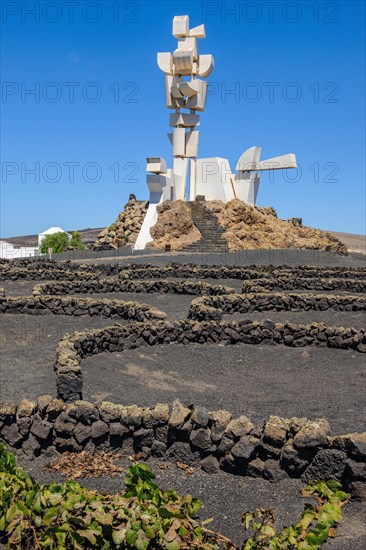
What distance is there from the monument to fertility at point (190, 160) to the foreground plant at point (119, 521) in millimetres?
45204

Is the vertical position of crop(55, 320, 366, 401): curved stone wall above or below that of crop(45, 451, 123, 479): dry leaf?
above

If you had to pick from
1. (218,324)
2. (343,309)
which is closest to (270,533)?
(218,324)

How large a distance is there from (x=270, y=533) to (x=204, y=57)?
174 ft

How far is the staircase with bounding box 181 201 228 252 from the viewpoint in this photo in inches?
1873

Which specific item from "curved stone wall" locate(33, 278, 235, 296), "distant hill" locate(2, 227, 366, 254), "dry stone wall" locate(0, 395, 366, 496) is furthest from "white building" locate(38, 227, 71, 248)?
"dry stone wall" locate(0, 395, 366, 496)

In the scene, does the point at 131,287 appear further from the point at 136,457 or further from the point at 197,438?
the point at 197,438

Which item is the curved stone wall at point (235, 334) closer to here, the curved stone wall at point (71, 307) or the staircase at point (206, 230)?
the curved stone wall at point (71, 307)

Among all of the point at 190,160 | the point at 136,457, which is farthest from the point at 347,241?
the point at 136,457

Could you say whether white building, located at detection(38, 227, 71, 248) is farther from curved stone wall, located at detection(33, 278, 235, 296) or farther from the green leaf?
the green leaf

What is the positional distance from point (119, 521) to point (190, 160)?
51.7 m

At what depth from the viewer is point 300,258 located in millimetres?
39719

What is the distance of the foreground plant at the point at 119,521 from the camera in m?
4.58

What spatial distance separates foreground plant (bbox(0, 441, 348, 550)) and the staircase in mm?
41765

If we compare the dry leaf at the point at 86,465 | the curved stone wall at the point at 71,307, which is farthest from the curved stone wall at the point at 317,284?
the dry leaf at the point at 86,465
